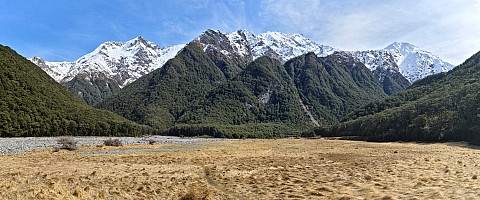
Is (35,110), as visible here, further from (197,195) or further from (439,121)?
(439,121)

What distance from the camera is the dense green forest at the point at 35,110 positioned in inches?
3816

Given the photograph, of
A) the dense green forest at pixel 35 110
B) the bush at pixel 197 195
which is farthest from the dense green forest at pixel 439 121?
the dense green forest at pixel 35 110

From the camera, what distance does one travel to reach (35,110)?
4195 inches

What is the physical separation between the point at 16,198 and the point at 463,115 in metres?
97.0

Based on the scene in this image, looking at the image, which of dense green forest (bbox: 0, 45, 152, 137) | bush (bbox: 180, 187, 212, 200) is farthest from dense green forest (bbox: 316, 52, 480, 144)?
dense green forest (bbox: 0, 45, 152, 137)

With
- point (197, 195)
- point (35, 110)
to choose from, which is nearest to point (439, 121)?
point (197, 195)

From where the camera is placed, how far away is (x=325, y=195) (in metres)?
14.6

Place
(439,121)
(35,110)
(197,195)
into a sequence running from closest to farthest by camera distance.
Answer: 1. (197,195)
2. (439,121)
3. (35,110)

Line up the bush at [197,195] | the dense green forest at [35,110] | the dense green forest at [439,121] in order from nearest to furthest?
the bush at [197,195], the dense green forest at [439,121], the dense green forest at [35,110]

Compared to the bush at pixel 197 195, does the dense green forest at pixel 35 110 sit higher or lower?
higher

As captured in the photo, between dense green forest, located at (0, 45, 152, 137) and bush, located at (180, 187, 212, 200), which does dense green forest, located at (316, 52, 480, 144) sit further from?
dense green forest, located at (0, 45, 152, 137)

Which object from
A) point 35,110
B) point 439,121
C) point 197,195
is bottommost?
point 197,195

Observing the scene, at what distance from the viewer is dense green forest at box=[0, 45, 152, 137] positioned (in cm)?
9692

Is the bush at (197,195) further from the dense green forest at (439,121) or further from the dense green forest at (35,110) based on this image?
the dense green forest at (35,110)
